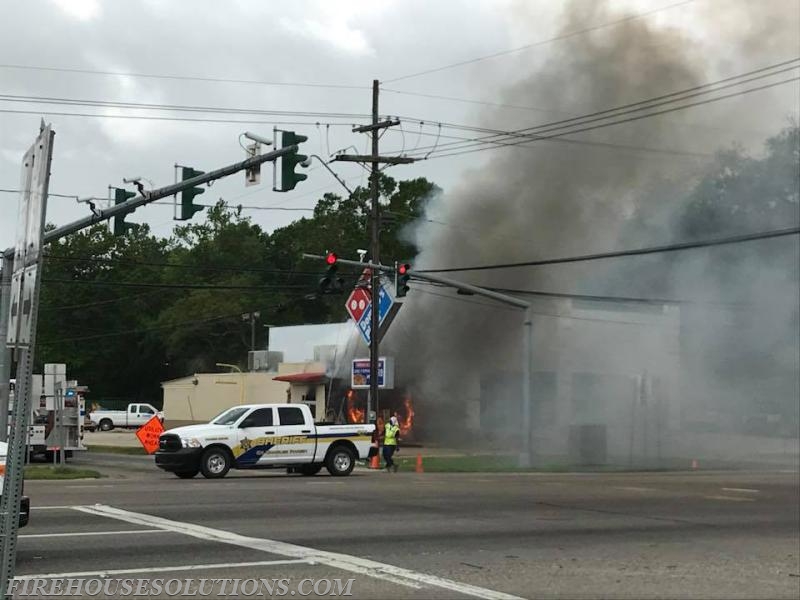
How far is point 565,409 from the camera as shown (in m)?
42.0

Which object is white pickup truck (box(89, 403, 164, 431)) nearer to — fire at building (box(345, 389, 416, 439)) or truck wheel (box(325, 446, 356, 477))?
fire at building (box(345, 389, 416, 439))

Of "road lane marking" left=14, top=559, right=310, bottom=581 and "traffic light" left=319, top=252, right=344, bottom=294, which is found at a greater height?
"traffic light" left=319, top=252, right=344, bottom=294

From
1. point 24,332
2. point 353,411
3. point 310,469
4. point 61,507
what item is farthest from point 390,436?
point 24,332

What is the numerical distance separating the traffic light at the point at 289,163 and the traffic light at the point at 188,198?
71.2 inches

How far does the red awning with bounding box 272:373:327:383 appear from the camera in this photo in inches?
1875

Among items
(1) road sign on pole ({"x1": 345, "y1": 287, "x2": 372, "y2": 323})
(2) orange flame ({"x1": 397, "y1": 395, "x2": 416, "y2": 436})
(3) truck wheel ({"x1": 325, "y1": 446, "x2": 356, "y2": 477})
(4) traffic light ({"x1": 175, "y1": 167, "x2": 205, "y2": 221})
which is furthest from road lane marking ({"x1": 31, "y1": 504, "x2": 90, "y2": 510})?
(2) orange flame ({"x1": 397, "y1": 395, "x2": 416, "y2": 436})

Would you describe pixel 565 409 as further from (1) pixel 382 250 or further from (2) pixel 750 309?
(1) pixel 382 250

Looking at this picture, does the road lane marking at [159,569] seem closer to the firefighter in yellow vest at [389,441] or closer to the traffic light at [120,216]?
the traffic light at [120,216]

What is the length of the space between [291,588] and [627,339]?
36.6m

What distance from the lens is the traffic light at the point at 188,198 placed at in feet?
64.1

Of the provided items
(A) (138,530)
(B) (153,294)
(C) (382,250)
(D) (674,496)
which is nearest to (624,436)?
(D) (674,496)

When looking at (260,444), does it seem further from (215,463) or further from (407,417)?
(407,417)

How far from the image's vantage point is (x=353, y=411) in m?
44.2

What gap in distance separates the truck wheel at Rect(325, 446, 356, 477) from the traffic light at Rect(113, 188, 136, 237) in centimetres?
740
